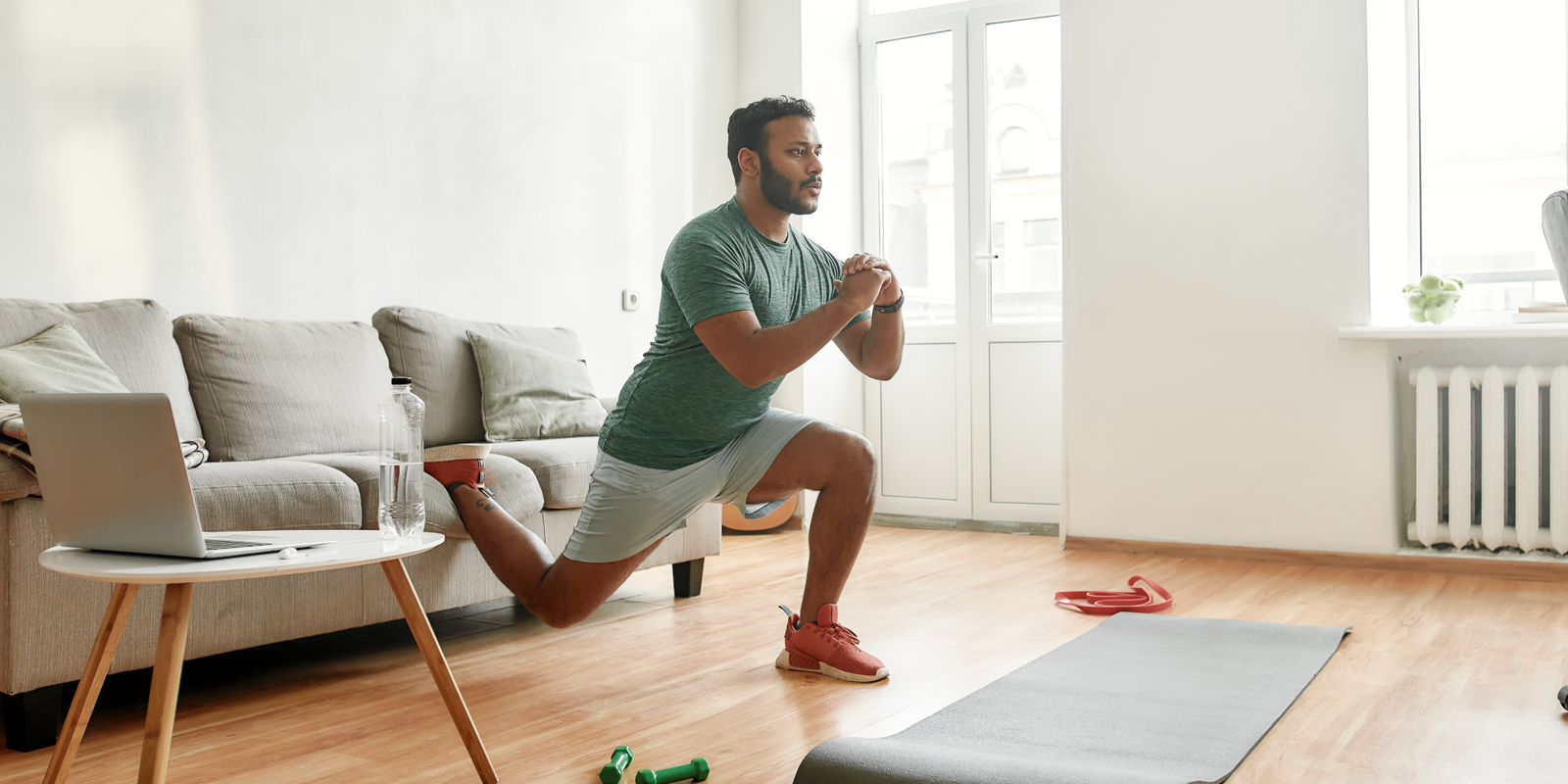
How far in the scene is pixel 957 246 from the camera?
15.9 feet

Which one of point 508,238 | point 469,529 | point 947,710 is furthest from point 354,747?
point 508,238

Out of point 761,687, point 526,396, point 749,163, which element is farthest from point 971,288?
point 761,687

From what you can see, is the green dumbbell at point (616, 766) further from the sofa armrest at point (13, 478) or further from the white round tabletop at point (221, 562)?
the sofa armrest at point (13, 478)

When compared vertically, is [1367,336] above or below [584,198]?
below

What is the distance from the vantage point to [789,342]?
2084mm

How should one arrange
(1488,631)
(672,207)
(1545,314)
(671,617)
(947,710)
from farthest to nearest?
(672,207) → (1545,314) → (671,617) → (1488,631) → (947,710)

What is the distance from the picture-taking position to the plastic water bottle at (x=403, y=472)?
1742 millimetres

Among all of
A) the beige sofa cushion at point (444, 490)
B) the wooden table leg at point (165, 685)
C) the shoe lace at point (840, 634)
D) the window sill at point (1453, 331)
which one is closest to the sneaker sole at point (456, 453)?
the beige sofa cushion at point (444, 490)

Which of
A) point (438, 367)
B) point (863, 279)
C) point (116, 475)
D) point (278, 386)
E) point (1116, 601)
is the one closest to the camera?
point (116, 475)

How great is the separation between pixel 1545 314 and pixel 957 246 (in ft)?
6.94

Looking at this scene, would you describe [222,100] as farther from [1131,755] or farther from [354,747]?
[1131,755]

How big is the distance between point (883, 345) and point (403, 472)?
988 mm

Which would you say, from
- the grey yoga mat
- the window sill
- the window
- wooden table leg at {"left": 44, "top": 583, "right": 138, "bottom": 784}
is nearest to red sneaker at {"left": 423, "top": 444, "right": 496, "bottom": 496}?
wooden table leg at {"left": 44, "top": 583, "right": 138, "bottom": 784}

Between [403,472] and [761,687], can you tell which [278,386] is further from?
[761,687]
